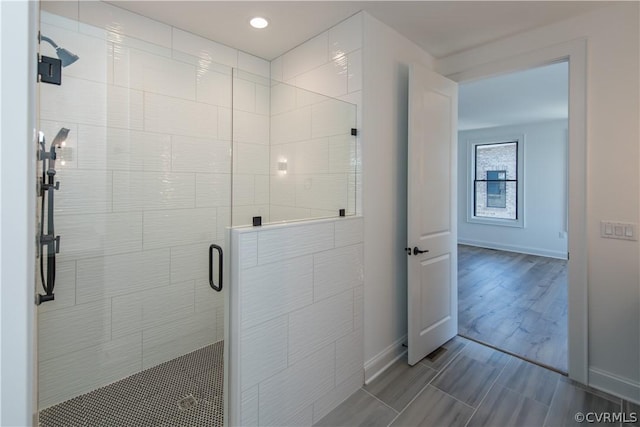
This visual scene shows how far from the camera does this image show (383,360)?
2262 mm

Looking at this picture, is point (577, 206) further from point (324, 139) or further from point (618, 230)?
point (324, 139)

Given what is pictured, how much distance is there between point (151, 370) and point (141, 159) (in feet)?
4.64

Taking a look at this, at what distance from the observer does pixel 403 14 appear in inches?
80.5

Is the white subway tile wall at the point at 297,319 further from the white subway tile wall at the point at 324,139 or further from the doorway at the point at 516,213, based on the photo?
the doorway at the point at 516,213

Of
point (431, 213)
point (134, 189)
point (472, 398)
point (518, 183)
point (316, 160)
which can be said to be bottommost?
point (472, 398)

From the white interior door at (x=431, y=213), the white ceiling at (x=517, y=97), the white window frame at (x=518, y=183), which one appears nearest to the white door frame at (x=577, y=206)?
the white ceiling at (x=517, y=97)

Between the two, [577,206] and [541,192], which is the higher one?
[541,192]

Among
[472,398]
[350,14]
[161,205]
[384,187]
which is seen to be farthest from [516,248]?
[161,205]

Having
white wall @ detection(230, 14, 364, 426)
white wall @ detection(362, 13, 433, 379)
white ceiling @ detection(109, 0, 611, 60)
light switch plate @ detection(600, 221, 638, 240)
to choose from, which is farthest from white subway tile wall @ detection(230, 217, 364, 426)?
light switch plate @ detection(600, 221, 638, 240)

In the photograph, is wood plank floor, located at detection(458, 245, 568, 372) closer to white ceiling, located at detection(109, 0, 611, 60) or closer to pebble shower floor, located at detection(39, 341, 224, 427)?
pebble shower floor, located at detection(39, 341, 224, 427)

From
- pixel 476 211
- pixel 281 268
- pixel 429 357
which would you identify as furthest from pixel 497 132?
pixel 281 268

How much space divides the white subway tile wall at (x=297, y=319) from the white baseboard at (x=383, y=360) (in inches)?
3.2

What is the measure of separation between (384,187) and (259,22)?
148 cm

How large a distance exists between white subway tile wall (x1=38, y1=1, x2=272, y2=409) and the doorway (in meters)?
2.41
